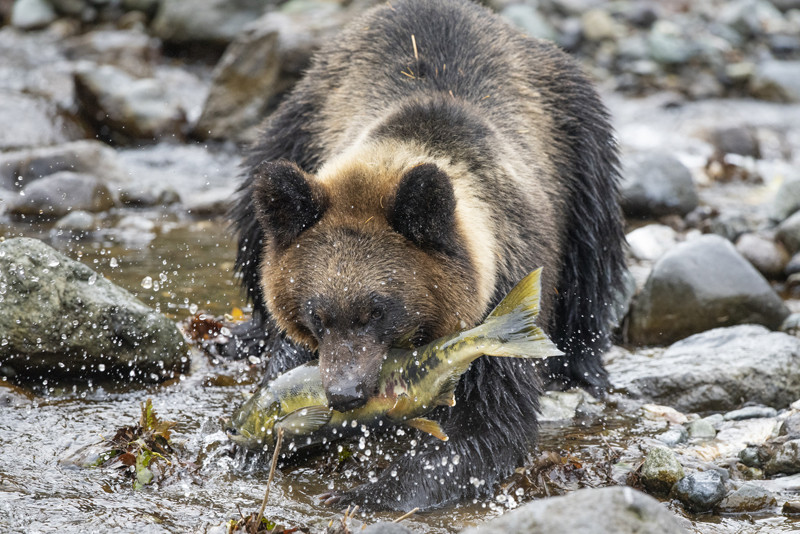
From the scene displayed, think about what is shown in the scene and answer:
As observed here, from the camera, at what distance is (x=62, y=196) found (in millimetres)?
10289

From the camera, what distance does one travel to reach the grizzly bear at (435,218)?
15.2 ft

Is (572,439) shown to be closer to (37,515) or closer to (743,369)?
(743,369)

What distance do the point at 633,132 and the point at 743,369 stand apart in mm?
10635

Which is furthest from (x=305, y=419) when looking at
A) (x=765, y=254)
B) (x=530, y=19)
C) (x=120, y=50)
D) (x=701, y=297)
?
(x=530, y=19)

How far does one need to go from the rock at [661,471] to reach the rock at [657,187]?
20.8 feet

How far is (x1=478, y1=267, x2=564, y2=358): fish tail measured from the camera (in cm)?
427

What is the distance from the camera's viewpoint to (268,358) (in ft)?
21.7

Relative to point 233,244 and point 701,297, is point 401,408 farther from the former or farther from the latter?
point 233,244

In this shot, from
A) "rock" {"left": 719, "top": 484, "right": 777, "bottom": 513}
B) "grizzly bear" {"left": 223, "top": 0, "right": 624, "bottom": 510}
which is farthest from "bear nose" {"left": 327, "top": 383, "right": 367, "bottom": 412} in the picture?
"rock" {"left": 719, "top": 484, "right": 777, "bottom": 513}

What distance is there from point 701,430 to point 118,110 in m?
10.7

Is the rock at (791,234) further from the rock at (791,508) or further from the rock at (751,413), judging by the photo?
the rock at (791,508)

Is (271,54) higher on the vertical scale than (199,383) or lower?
lower

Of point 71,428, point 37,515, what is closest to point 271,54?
point 71,428

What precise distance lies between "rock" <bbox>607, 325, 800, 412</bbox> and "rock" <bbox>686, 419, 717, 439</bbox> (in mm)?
478
